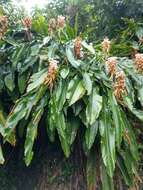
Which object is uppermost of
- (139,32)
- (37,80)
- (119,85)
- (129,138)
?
(37,80)

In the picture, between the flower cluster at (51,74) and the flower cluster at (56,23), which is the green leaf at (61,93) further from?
the flower cluster at (56,23)

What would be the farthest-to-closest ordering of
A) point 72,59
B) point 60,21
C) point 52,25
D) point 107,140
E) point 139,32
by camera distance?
point 139,32 → point 52,25 → point 60,21 → point 72,59 → point 107,140

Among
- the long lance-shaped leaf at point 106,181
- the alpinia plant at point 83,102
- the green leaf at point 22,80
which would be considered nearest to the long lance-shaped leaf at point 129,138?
the alpinia plant at point 83,102

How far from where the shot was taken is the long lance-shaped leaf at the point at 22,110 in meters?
2.43

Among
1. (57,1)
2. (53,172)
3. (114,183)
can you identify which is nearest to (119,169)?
(114,183)

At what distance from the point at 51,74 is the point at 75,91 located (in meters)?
0.18

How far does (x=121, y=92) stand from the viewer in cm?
253

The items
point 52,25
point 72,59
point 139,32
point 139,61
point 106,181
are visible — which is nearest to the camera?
point 106,181

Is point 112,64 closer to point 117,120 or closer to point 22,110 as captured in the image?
point 117,120

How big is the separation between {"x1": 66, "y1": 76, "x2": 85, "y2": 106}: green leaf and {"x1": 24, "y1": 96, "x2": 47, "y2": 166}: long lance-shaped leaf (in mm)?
182

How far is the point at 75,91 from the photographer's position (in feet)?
8.21

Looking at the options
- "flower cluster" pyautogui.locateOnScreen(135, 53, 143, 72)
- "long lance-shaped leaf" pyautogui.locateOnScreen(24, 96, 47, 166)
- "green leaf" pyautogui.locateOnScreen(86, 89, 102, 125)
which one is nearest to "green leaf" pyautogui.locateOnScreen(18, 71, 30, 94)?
"long lance-shaped leaf" pyautogui.locateOnScreen(24, 96, 47, 166)

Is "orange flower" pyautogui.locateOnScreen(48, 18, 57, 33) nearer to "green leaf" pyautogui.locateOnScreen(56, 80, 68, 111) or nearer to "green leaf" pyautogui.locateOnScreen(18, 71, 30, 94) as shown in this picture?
"green leaf" pyautogui.locateOnScreen(18, 71, 30, 94)

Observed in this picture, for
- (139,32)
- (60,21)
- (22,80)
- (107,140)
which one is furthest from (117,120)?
(139,32)
